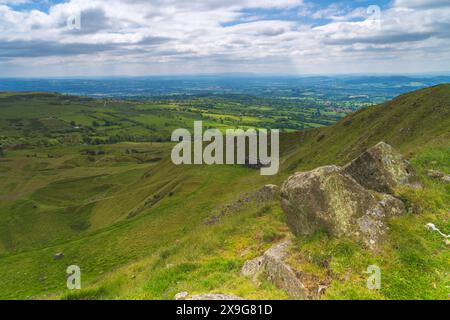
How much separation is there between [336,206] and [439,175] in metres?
11.4

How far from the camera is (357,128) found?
250 ft

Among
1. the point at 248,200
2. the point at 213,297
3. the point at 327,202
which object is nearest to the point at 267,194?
the point at 248,200

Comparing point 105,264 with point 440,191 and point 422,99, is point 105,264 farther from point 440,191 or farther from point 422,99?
point 422,99

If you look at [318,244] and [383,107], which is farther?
[383,107]

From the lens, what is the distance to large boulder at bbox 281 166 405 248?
15711 mm

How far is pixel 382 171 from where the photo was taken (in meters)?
20.6

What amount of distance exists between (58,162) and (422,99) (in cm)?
18673

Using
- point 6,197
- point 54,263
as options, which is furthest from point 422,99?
point 6,197

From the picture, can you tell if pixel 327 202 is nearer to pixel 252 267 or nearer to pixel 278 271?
pixel 278 271

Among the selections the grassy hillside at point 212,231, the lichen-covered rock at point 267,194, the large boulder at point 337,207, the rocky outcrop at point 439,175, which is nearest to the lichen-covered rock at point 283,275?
the grassy hillside at point 212,231

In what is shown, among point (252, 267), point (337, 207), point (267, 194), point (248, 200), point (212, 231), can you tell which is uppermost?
point (337, 207)

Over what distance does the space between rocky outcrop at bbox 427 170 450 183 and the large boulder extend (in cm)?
624

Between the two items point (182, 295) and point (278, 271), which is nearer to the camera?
point (182, 295)

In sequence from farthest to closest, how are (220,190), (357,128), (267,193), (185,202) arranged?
(357,128)
(220,190)
(185,202)
(267,193)
